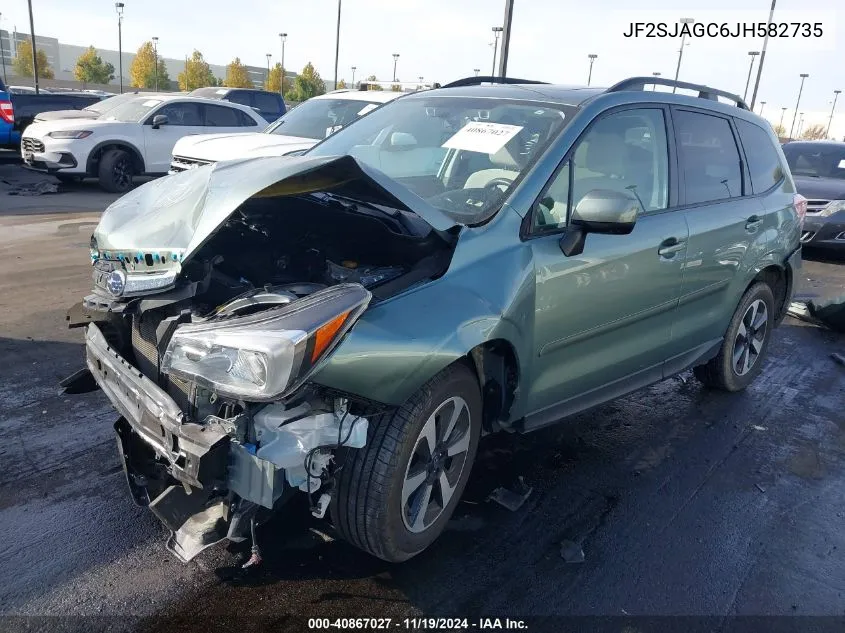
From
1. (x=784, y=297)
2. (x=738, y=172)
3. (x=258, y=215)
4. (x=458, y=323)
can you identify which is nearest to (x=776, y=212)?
(x=738, y=172)

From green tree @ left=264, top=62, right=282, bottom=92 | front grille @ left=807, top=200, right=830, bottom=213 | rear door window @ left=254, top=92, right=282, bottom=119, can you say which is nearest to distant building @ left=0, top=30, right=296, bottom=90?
green tree @ left=264, top=62, right=282, bottom=92

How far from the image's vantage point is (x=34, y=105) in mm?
16172

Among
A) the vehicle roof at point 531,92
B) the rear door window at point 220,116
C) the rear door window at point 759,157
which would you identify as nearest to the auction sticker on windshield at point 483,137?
the vehicle roof at point 531,92

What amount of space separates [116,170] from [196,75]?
5819 cm

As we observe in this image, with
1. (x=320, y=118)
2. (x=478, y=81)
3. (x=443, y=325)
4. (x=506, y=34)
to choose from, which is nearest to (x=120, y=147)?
(x=320, y=118)

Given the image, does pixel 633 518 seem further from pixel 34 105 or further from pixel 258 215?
pixel 34 105

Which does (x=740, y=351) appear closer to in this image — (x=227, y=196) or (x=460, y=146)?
(x=460, y=146)

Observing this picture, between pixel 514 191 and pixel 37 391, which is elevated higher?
pixel 514 191

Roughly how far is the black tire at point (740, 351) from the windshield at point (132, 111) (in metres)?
11.8

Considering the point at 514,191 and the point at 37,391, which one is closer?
the point at 514,191

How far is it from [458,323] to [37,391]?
2992 millimetres

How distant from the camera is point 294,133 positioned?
10.1 m

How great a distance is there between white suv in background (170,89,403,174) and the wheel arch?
138 inches

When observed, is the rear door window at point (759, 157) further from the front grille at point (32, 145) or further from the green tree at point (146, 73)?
the green tree at point (146, 73)
